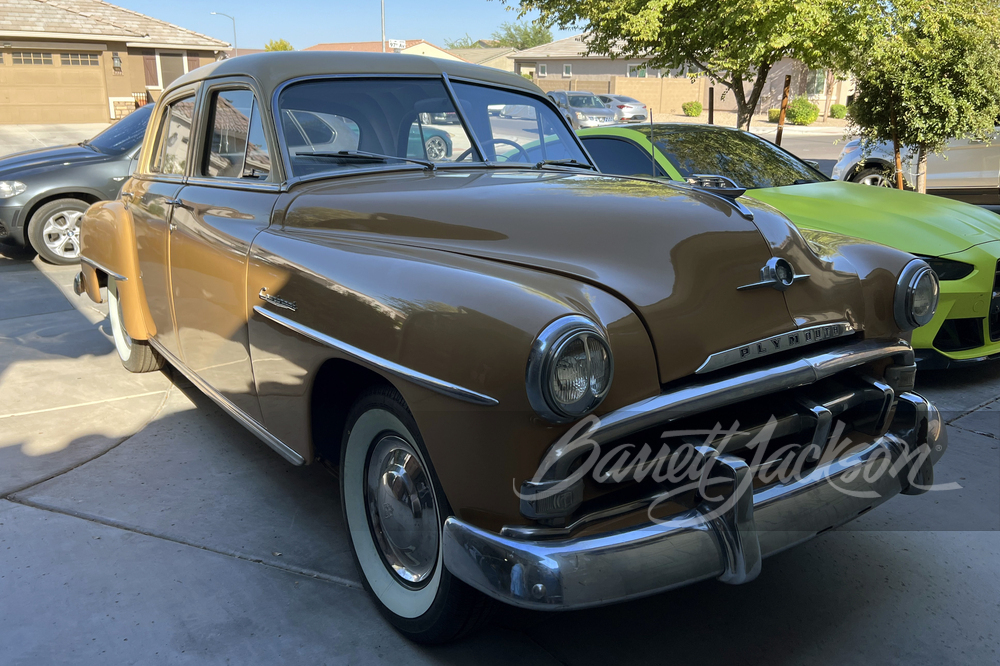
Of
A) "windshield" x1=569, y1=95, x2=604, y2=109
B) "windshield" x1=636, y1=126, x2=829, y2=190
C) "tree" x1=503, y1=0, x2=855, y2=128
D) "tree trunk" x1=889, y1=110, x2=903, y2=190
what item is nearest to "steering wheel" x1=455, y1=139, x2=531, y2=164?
"windshield" x1=636, y1=126, x2=829, y2=190

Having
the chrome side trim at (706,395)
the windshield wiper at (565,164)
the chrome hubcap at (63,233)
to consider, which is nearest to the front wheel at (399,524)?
the chrome side trim at (706,395)

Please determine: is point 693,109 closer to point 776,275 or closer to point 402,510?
point 776,275

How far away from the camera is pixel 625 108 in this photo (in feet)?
98.6

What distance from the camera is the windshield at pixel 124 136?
27.9 ft

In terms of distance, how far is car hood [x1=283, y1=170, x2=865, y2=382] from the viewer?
2131 mm

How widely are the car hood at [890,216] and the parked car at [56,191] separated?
21.4ft

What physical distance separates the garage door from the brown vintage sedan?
95.1ft

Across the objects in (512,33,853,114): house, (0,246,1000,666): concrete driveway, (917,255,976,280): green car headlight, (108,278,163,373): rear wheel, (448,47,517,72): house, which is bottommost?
(0,246,1000,666): concrete driveway

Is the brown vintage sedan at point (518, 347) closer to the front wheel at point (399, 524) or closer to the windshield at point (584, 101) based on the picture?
the front wheel at point (399, 524)

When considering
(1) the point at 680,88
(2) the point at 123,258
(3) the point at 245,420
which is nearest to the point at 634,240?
(3) the point at 245,420

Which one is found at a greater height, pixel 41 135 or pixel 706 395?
pixel 41 135

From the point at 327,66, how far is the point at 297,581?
6.58 ft

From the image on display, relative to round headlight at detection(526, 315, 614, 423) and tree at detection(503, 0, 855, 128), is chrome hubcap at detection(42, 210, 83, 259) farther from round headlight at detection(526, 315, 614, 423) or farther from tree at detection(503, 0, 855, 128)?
round headlight at detection(526, 315, 614, 423)

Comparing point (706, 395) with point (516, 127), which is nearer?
point (706, 395)
